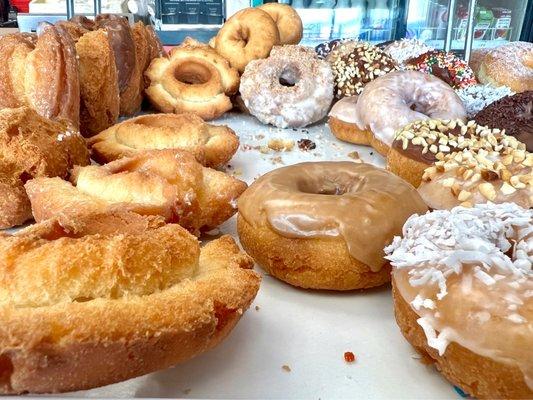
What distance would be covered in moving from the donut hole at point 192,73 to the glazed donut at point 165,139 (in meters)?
0.91

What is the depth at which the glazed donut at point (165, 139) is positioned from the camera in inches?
79.7

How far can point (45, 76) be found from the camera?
6.54 ft

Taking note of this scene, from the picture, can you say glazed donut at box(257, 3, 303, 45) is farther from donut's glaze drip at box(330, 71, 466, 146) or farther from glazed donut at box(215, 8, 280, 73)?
donut's glaze drip at box(330, 71, 466, 146)

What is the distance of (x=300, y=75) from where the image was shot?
292cm

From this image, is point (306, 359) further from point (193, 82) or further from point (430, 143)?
point (193, 82)

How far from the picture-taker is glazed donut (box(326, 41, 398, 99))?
2.96 meters

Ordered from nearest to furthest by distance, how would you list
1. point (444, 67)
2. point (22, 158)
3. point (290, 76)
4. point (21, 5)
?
point (22, 158), point (290, 76), point (444, 67), point (21, 5)

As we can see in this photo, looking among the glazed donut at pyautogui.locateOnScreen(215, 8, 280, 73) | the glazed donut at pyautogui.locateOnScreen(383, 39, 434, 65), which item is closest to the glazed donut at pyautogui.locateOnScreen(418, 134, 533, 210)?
the glazed donut at pyautogui.locateOnScreen(215, 8, 280, 73)

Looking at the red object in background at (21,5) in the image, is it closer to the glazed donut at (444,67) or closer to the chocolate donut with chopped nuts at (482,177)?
the glazed donut at (444,67)

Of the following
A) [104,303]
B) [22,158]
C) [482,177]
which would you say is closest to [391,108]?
[482,177]

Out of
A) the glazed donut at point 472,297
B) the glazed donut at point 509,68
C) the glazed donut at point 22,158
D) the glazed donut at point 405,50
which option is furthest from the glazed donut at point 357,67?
the glazed donut at point 472,297

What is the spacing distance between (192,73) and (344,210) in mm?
1990

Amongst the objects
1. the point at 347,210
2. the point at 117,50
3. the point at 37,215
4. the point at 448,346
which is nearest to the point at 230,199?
the point at 347,210

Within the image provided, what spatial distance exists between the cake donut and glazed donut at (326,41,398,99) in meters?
0.83
